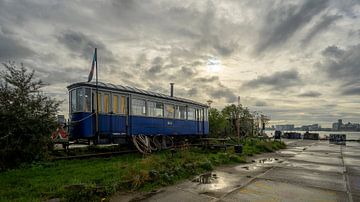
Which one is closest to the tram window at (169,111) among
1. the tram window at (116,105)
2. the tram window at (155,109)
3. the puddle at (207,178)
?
the tram window at (155,109)

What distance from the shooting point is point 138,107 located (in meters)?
15.0

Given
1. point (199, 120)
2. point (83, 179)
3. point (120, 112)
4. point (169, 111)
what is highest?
point (169, 111)

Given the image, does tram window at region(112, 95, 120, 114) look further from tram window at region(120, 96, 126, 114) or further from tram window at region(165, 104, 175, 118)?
tram window at region(165, 104, 175, 118)

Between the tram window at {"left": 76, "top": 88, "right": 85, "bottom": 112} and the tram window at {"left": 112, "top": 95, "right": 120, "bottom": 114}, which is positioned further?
the tram window at {"left": 112, "top": 95, "right": 120, "bottom": 114}

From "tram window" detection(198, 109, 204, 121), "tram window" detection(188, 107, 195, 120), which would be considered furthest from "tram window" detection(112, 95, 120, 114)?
"tram window" detection(198, 109, 204, 121)

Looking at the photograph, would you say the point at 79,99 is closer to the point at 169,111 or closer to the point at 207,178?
the point at 169,111

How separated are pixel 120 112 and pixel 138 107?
54.8 inches

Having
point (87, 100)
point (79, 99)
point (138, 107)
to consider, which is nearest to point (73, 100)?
point (79, 99)

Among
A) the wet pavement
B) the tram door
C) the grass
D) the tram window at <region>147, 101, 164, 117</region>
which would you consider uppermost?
the tram window at <region>147, 101, 164, 117</region>

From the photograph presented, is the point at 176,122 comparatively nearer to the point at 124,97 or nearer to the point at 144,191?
the point at 124,97

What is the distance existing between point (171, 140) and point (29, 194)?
12.3 m

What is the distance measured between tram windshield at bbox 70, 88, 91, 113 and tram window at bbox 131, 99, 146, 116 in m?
2.57

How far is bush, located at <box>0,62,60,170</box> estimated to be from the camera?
6766 millimetres

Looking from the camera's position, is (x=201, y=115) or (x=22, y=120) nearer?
(x=22, y=120)
